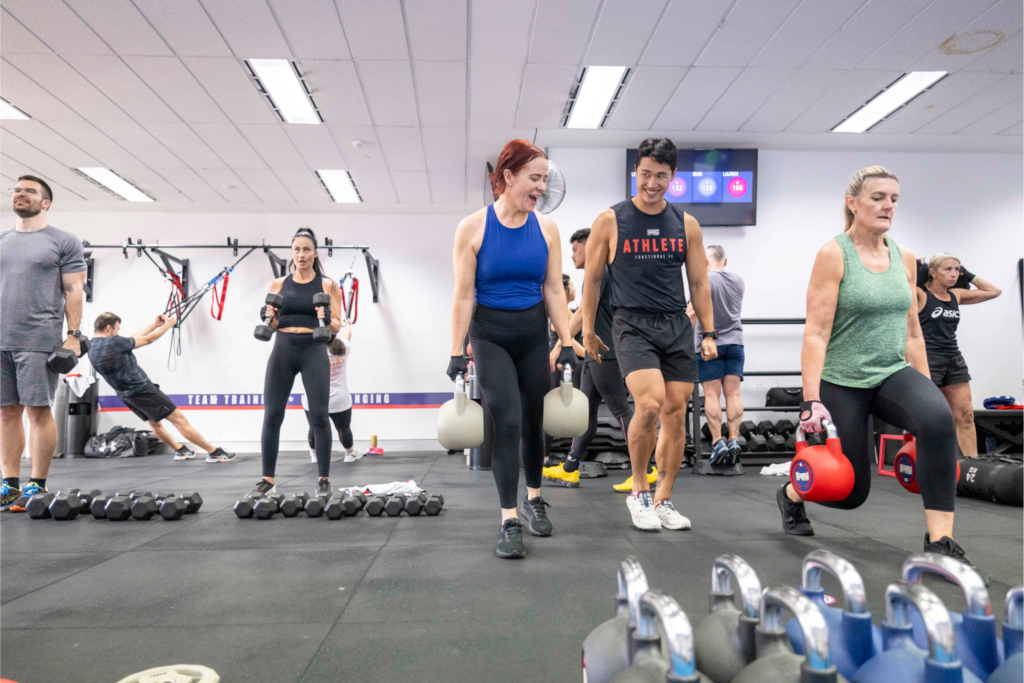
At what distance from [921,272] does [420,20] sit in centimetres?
390

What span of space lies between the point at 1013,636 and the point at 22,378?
3738mm

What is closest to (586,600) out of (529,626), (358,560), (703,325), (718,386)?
(529,626)

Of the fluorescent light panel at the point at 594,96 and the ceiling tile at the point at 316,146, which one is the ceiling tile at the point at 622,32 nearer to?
the fluorescent light panel at the point at 594,96

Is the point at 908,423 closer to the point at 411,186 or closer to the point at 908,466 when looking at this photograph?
the point at 908,466

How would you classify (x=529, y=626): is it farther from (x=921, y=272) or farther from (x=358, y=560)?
(x=921, y=272)

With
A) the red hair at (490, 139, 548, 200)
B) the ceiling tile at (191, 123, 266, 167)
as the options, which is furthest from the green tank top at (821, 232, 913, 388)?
the ceiling tile at (191, 123, 266, 167)

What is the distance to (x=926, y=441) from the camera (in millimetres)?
1742

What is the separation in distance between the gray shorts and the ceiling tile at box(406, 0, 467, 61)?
305 centimetres

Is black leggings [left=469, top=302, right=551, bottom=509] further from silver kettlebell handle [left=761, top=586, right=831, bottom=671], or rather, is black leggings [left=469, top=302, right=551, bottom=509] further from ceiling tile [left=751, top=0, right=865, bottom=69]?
ceiling tile [left=751, top=0, right=865, bottom=69]

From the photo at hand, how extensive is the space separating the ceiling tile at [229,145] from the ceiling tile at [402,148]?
4.66 feet

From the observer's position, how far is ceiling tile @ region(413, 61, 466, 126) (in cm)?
462

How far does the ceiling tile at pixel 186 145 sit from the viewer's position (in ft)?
18.6

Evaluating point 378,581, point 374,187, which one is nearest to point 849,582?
point 378,581

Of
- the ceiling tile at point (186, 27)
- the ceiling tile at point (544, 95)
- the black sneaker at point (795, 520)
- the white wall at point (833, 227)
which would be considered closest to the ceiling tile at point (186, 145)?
the ceiling tile at point (186, 27)
